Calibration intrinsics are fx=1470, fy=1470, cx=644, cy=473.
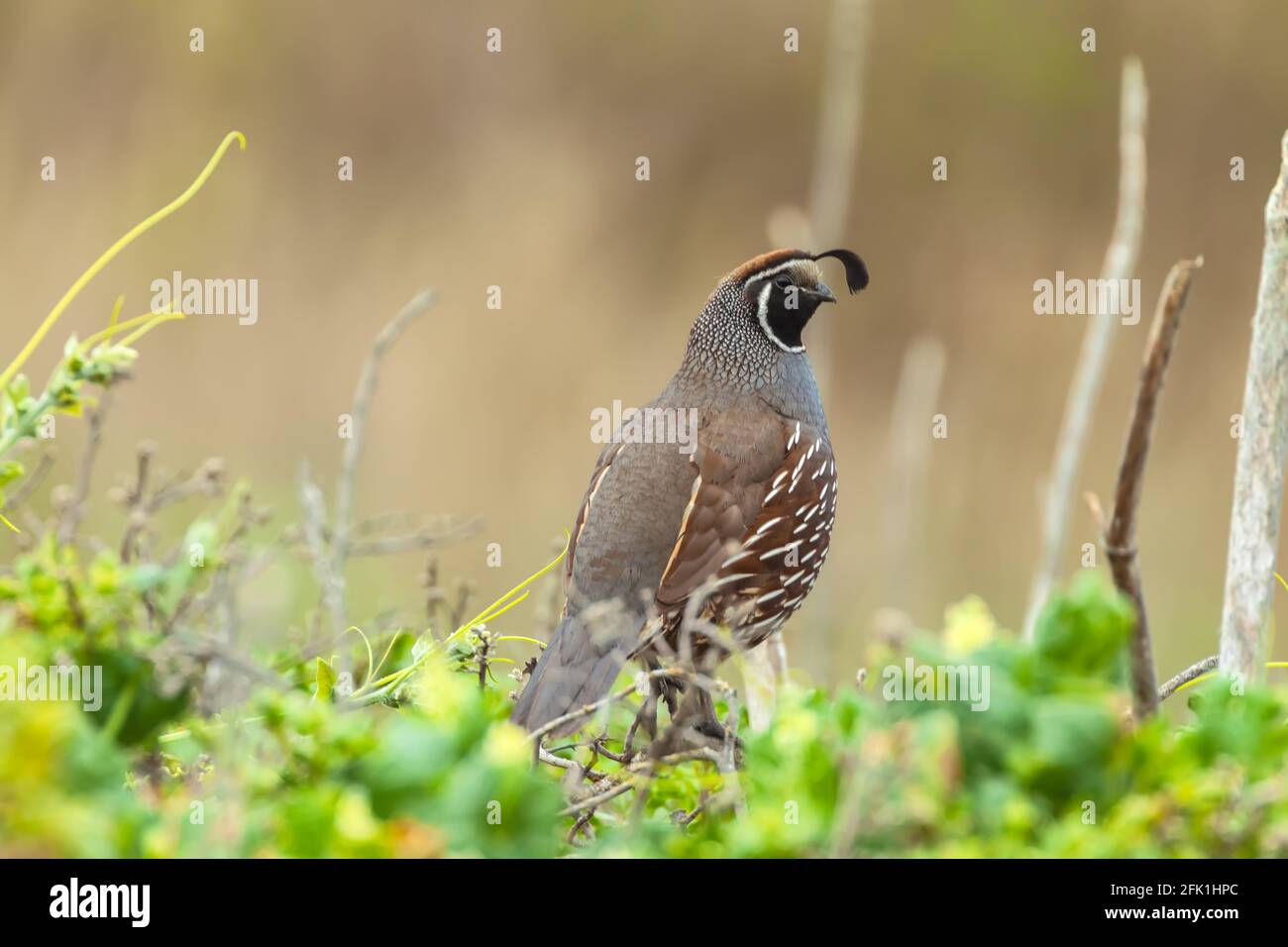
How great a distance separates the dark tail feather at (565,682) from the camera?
11.2ft

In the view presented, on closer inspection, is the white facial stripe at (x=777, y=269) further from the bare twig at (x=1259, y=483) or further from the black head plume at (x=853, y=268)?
the bare twig at (x=1259, y=483)

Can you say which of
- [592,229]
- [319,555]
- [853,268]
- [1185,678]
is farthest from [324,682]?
[592,229]

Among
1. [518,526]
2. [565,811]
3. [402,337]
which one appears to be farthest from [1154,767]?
[402,337]

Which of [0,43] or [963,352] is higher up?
[0,43]

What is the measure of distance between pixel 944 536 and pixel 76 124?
5.74m

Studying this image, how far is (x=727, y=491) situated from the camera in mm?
4375

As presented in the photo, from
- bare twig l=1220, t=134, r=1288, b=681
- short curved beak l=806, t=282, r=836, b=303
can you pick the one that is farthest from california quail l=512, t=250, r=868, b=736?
bare twig l=1220, t=134, r=1288, b=681

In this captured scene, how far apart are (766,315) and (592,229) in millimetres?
4214

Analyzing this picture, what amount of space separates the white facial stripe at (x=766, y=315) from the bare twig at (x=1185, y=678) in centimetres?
241

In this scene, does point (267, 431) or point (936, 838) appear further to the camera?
point (267, 431)

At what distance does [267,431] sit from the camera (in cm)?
850

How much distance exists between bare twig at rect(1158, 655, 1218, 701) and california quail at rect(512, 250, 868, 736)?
1.44 meters
